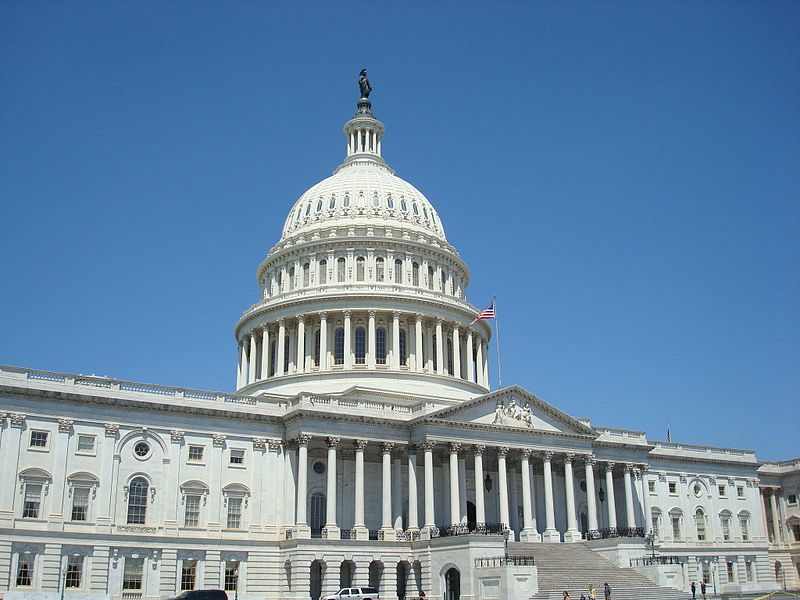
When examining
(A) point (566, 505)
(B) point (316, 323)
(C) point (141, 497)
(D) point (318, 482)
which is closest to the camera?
(C) point (141, 497)

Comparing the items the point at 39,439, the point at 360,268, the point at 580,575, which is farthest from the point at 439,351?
the point at 39,439

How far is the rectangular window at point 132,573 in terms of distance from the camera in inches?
2302

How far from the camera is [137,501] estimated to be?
199 ft

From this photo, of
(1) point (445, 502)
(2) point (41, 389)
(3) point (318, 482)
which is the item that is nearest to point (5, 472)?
(2) point (41, 389)

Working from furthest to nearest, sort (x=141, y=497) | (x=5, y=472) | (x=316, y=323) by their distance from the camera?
(x=316, y=323) < (x=141, y=497) < (x=5, y=472)

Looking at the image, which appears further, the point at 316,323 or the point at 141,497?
the point at 316,323

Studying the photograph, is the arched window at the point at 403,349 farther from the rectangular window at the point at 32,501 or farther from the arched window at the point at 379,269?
the rectangular window at the point at 32,501

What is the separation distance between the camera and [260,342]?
8962 cm

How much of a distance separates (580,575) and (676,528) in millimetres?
27254

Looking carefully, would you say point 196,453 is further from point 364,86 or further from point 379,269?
point 364,86

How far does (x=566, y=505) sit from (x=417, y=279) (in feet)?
88.3

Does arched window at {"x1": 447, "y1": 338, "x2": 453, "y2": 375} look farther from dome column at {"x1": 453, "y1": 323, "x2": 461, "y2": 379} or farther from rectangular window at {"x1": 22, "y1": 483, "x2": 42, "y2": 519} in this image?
rectangular window at {"x1": 22, "y1": 483, "x2": 42, "y2": 519}

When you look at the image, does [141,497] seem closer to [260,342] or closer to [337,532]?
[337,532]

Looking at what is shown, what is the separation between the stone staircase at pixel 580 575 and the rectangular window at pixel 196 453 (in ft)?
74.9
